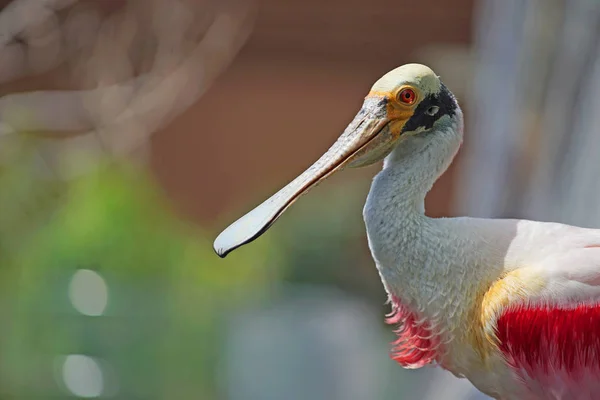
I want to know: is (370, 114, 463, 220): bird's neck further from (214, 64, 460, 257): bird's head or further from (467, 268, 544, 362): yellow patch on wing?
(467, 268, 544, 362): yellow patch on wing

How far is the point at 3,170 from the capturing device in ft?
12.9

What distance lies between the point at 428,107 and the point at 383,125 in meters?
0.07

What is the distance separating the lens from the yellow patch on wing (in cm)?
147

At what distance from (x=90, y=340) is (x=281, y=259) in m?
1.98

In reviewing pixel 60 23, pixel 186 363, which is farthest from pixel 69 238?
pixel 60 23

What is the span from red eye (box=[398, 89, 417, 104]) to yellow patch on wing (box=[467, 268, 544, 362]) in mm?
282

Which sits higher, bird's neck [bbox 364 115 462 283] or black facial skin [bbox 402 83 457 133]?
black facial skin [bbox 402 83 457 133]

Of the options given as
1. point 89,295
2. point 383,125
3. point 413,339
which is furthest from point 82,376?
point 383,125

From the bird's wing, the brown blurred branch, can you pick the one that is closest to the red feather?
the bird's wing

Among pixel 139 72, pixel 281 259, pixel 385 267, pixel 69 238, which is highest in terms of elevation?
pixel 385 267

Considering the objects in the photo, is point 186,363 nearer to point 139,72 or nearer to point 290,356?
point 290,356

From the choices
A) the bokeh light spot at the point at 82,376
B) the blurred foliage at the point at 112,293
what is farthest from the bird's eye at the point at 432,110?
the bokeh light spot at the point at 82,376

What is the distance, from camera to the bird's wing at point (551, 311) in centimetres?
147

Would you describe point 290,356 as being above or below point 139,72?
below
